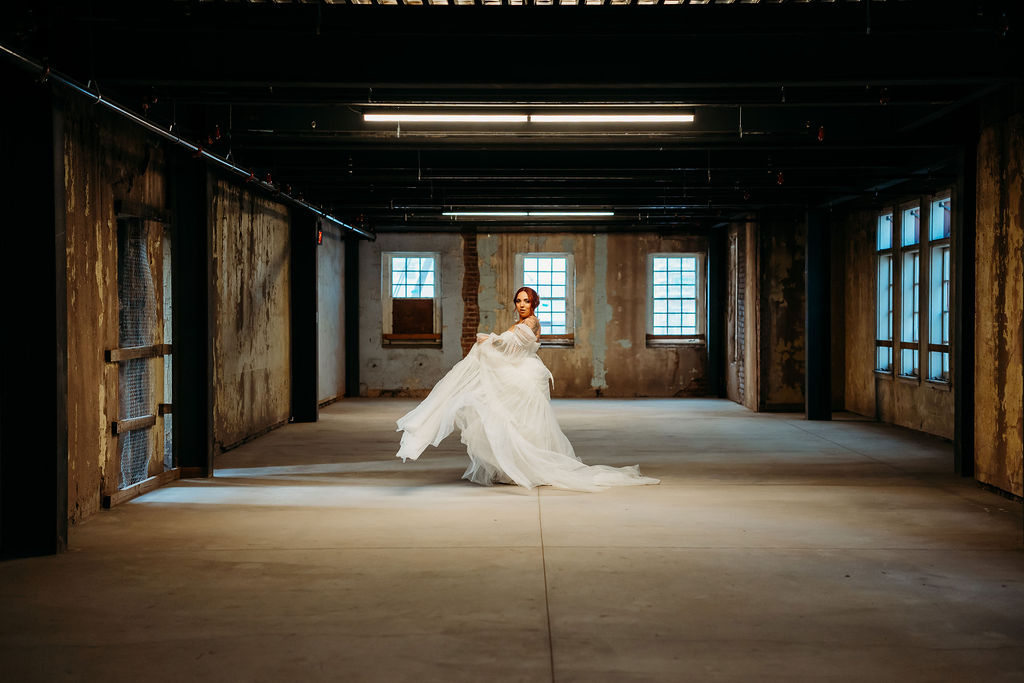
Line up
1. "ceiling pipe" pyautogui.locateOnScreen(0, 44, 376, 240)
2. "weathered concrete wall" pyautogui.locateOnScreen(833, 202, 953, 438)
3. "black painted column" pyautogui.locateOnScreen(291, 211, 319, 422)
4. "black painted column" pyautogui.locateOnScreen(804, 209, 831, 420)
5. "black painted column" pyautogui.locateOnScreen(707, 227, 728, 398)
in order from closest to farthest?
1. "ceiling pipe" pyautogui.locateOnScreen(0, 44, 376, 240)
2. "weathered concrete wall" pyautogui.locateOnScreen(833, 202, 953, 438)
3. "black painted column" pyautogui.locateOnScreen(291, 211, 319, 422)
4. "black painted column" pyautogui.locateOnScreen(804, 209, 831, 420)
5. "black painted column" pyautogui.locateOnScreen(707, 227, 728, 398)

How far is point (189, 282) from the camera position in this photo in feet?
26.6

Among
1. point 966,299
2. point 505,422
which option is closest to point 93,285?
point 505,422

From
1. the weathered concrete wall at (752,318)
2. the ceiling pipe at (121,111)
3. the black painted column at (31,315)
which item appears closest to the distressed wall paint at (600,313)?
the weathered concrete wall at (752,318)

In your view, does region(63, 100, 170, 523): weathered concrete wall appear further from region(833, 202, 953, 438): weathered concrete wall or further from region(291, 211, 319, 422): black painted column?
region(833, 202, 953, 438): weathered concrete wall

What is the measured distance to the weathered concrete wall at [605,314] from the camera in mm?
17375

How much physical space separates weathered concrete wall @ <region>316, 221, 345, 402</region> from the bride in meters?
7.18

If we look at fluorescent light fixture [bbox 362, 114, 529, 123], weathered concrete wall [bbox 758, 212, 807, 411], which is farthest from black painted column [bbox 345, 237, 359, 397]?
fluorescent light fixture [bbox 362, 114, 529, 123]

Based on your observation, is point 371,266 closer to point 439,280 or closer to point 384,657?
point 439,280

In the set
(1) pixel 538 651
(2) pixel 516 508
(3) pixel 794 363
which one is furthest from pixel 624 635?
(3) pixel 794 363

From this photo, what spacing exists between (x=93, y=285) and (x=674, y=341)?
12490 millimetres

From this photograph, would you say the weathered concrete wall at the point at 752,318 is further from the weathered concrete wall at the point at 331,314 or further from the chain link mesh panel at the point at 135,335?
the chain link mesh panel at the point at 135,335

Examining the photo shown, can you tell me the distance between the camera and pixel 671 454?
388 inches

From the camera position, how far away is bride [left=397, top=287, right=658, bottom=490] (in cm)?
777

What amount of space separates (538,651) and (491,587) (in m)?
0.97
